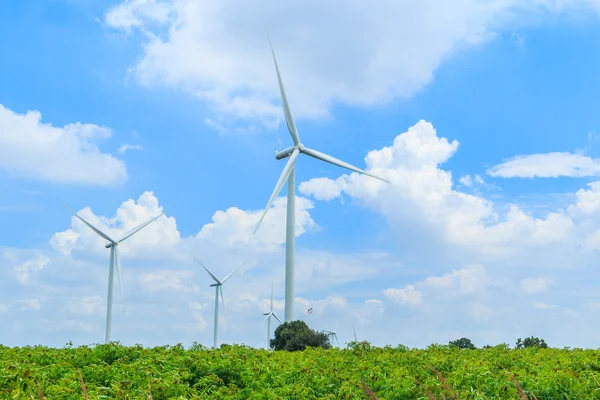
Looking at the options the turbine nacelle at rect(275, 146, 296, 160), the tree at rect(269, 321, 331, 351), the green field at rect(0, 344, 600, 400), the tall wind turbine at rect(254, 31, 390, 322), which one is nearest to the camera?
the green field at rect(0, 344, 600, 400)

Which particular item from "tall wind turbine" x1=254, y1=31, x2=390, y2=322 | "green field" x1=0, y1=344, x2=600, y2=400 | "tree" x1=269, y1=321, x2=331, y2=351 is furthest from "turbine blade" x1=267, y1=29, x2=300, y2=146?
"green field" x1=0, y1=344, x2=600, y2=400

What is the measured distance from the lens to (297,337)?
134 ft

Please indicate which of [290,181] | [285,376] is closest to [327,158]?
[290,181]

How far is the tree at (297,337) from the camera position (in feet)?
133

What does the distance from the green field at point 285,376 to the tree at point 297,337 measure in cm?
2312

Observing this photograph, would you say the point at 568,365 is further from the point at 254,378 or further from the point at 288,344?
the point at 288,344

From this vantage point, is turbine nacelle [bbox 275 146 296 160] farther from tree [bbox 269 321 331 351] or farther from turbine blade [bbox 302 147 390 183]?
tree [bbox 269 321 331 351]

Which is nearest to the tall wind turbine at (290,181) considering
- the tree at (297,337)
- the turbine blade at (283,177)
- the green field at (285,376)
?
the turbine blade at (283,177)

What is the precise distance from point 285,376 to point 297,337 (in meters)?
28.4

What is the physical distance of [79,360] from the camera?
16578 millimetres

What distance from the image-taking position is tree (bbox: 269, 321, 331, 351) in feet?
133

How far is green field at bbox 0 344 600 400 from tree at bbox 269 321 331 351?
2312cm

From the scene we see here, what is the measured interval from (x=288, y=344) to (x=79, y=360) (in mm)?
25186

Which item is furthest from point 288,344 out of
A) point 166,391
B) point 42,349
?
point 166,391
